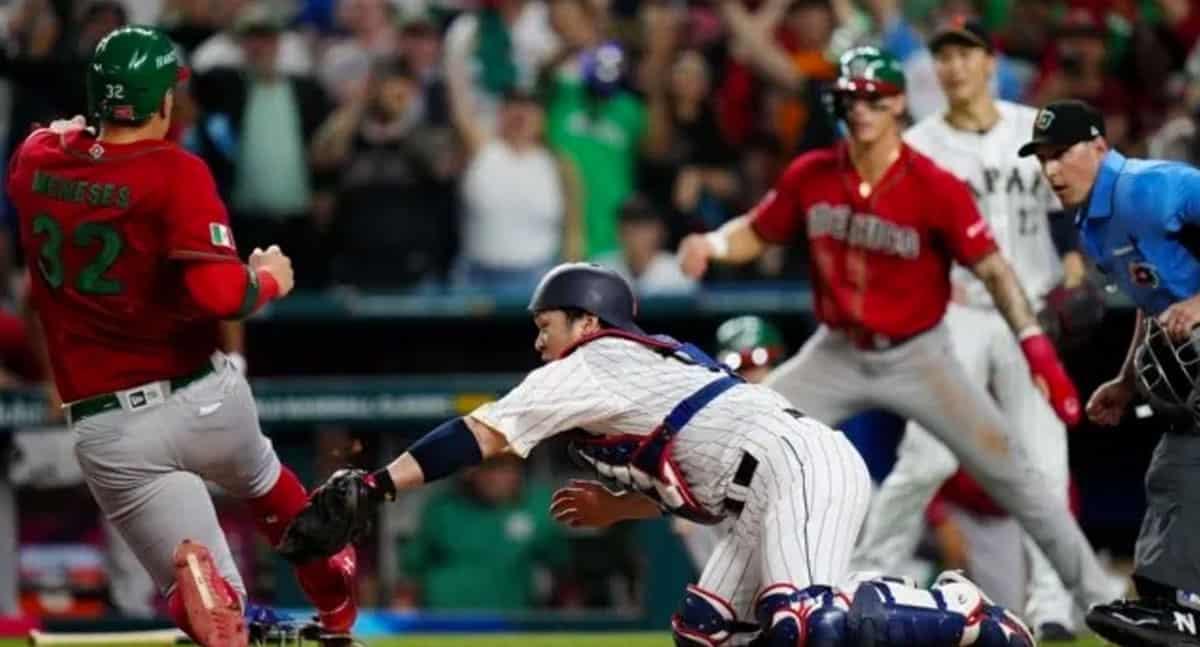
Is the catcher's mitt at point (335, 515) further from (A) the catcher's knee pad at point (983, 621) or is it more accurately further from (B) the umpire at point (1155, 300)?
(B) the umpire at point (1155, 300)

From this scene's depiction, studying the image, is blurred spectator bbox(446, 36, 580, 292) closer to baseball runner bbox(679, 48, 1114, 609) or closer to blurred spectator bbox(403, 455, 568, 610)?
blurred spectator bbox(403, 455, 568, 610)

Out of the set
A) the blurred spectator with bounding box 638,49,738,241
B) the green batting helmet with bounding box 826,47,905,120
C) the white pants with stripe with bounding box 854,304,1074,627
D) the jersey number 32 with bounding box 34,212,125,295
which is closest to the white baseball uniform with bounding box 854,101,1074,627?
the white pants with stripe with bounding box 854,304,1074,627

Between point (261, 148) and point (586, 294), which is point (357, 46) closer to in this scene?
point (261, 148)

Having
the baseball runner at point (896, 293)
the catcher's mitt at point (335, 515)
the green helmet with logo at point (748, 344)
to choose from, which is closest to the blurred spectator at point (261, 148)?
the green helmet with logo at point (748, 344)

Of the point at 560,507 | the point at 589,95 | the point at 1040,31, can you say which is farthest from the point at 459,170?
the point at 560,507

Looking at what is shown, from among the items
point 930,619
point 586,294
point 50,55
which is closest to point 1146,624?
point 930,619

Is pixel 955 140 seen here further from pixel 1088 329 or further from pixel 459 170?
pixel 459 170
